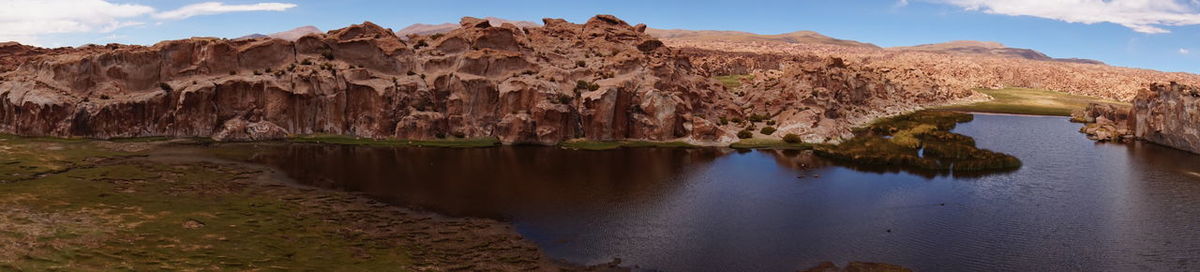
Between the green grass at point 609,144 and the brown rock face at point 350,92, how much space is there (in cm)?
207

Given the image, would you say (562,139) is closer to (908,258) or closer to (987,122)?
(908,258)

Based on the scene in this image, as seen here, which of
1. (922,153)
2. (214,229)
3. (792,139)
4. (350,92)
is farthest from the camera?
(350,92)

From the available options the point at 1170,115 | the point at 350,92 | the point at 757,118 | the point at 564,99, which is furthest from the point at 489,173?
the point at 1170,115

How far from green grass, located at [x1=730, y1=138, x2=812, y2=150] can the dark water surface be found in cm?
456

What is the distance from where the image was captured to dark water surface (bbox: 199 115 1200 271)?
117 ft

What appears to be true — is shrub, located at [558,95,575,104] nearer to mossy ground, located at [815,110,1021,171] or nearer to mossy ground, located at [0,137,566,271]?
mossy ground, located at [815,110,1021,171]

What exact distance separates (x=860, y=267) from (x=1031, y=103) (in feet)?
560

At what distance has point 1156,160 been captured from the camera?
7319 centimetres

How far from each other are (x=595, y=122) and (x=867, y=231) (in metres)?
47.3

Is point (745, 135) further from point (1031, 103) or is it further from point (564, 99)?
point (1031, 103)

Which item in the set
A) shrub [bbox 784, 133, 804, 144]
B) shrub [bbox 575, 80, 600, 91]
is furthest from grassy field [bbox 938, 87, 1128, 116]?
shrub [bbox 575, 80, 600, 91]

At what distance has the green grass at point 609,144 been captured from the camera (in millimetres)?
77750

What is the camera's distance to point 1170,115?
84.2 m

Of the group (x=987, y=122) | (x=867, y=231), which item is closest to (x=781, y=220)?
(x=867, y=231)
